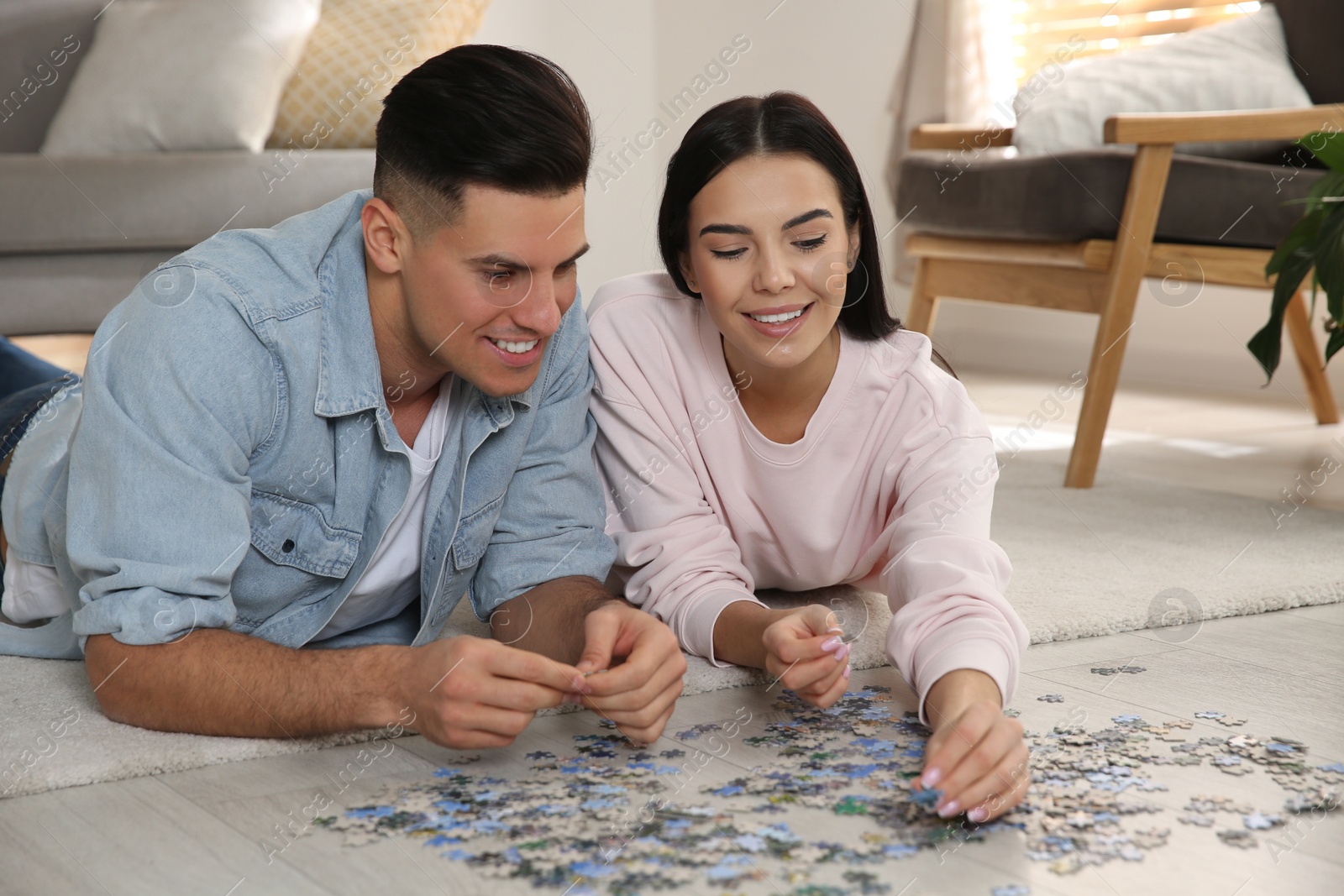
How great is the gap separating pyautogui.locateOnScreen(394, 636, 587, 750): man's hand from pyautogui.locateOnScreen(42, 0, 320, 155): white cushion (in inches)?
109

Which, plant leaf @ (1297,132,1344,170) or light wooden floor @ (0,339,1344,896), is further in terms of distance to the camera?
plant leaf @ (1297,132,1344,170)

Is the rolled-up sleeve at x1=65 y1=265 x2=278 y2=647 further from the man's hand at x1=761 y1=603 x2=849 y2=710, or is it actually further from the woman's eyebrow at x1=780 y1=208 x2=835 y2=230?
the woman's eyebrow at x1=780 y1=208 x2=835 y2=230

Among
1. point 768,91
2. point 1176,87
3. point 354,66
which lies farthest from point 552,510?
point 768,91

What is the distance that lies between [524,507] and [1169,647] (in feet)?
3.07

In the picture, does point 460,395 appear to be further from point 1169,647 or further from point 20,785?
point 1169,647

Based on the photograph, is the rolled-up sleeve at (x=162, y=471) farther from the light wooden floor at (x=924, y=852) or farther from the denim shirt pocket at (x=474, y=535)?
the denim shirt pocket at (x=474, y=535)

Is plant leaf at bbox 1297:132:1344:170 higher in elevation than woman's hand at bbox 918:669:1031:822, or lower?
higher

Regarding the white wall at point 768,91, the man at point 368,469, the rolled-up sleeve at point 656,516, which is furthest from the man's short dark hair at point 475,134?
the white wall at point 768,91

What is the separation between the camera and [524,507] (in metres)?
1.62

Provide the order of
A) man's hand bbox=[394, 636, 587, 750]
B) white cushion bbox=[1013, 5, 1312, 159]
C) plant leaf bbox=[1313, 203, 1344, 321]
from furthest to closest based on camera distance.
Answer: white cushion bbox=[1013, 5, 1312, 159]
plant leaf bbox=[1313, 203, 1344, 321]
man's hand bbox=[394, 636, 587, 750]

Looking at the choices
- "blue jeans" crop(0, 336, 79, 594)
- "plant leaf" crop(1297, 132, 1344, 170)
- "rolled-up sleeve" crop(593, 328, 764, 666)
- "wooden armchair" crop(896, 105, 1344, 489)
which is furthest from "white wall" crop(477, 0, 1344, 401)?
"rolled-up sleeve" crop(593, 328, 764, 666)

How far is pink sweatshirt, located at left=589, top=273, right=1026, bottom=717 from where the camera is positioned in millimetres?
1682

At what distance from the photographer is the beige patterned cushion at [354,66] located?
3646 millimetres

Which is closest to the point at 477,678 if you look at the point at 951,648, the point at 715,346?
the point at 951,648
